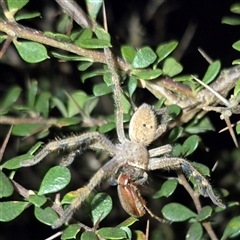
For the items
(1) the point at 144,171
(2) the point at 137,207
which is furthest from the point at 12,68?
(2) the point at 137,207

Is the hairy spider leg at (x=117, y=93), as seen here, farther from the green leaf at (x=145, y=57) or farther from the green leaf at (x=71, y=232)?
the green leaf at (x=71, y=232)

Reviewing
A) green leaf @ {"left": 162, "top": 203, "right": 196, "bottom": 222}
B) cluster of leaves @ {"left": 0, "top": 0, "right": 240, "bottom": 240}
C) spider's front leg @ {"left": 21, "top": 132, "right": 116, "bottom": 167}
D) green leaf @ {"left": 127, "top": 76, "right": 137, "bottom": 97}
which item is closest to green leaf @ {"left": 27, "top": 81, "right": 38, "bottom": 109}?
cluster of leaves @ {"left": 0, "top": 0, "right": 240, "bottom": 240}

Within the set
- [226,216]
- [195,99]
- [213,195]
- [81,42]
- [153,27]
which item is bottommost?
[226,216]

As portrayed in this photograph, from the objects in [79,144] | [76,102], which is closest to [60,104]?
[76,102]

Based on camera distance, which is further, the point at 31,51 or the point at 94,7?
the point at 94,7

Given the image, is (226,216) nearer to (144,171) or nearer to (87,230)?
(144,171)

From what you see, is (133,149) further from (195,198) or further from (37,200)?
(37,200)

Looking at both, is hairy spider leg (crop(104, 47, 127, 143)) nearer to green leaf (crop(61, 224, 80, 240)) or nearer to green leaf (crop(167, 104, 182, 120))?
green leaf (crop(167, 104, 182, 120))
